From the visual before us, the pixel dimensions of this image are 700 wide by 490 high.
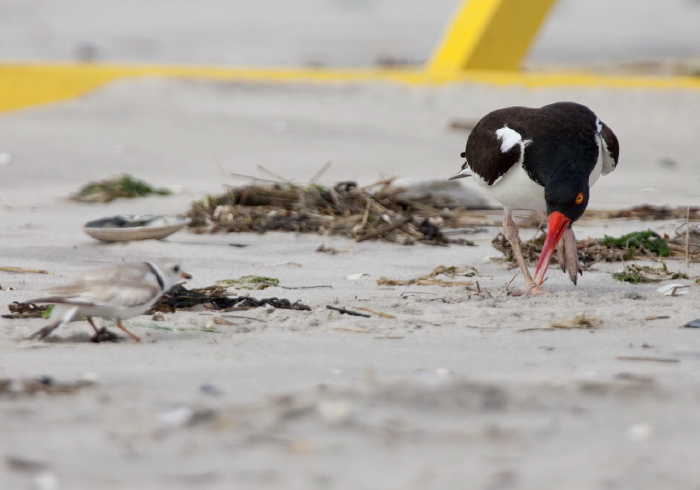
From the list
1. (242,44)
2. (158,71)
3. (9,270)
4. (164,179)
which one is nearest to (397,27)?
(242,44)

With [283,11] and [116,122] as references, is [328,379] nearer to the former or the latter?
[116,122]

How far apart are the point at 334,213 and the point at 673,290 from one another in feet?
7.63

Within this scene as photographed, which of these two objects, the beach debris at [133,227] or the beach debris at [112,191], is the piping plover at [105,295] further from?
the beach debris at [112,191]

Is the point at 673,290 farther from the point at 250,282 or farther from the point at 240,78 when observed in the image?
the point at 240,78

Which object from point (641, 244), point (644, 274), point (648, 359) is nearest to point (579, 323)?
point (648, 359)

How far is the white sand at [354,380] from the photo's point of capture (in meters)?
2.05

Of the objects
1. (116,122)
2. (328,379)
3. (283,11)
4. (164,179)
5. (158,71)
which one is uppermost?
(283,11)

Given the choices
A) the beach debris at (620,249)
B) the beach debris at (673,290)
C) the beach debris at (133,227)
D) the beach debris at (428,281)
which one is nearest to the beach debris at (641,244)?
the beach debris at (620,249)

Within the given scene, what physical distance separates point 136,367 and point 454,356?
0.94 metres

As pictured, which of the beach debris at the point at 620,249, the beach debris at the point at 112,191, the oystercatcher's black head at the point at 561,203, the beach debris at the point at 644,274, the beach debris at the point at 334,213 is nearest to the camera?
the oystercatcher's black head at the point at 561,203

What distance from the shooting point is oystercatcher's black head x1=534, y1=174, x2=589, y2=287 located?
4.00 meters

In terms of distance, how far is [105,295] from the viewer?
3.11 meters

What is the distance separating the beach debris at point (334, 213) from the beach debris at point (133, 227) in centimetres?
32

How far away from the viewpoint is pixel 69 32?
28125 mm
